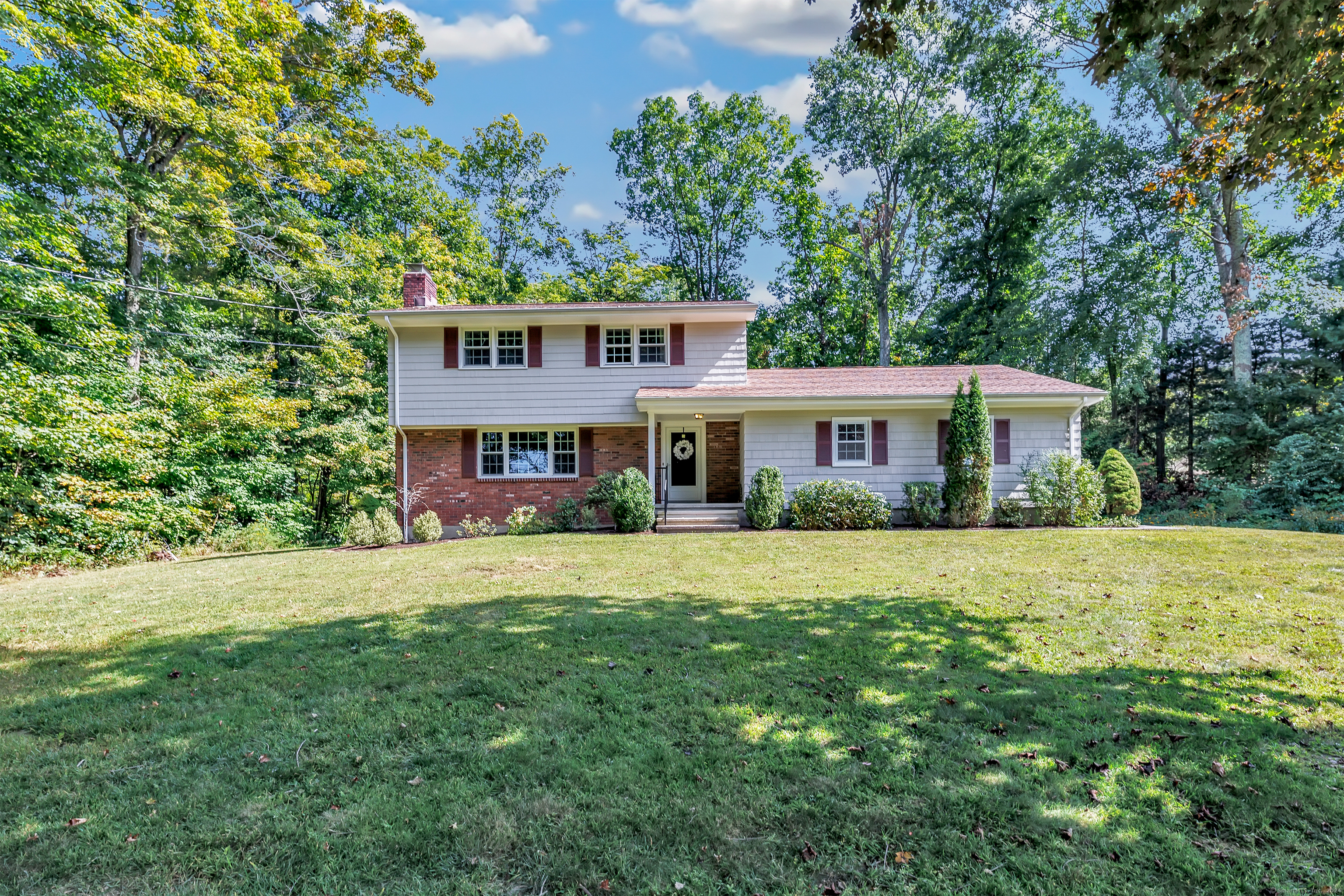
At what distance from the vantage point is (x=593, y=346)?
561 inches

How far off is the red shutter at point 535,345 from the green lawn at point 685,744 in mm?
8787

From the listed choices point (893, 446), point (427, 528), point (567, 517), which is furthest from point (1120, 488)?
point (427, 528)

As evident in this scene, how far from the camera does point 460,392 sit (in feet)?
46.5

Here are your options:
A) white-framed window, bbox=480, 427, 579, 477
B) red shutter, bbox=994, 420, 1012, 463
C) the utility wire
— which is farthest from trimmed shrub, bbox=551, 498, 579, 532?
red shutter, bbox=994, 420, 1012, 463

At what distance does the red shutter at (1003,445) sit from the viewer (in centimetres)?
1356

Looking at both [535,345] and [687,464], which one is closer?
[535,345]

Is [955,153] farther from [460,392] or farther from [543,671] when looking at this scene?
[543,671]

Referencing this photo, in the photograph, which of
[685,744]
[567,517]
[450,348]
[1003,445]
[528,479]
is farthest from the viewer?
[528,479]

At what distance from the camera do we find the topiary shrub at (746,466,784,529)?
1257 centimetres

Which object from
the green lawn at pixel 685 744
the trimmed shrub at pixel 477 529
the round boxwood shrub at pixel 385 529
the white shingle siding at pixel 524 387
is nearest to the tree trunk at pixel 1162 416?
the white shingle siding at pixel 524 387

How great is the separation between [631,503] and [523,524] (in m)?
2.72

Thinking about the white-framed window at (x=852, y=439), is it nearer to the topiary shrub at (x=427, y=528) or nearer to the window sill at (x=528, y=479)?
the window sill at (x=528, y=479)

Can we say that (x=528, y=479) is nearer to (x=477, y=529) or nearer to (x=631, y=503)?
(x=477, y=529)

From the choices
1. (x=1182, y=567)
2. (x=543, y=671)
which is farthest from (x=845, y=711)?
(x=1182, y=567)
